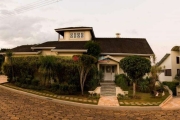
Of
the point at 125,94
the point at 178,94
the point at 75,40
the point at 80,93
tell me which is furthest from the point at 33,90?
the point at 178,94

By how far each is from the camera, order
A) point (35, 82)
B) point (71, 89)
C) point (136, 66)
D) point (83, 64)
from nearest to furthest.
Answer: point (136, 66), point (83, 64), point (71, 89), point (35, 82)

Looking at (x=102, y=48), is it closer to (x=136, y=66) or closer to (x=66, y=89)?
(x=136, y=66)

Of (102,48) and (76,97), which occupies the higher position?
(102,48)

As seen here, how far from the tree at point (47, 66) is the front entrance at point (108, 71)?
810 cm

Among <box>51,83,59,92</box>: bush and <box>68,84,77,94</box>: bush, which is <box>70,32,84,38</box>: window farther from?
<box>68,84,77,94</box>: bush

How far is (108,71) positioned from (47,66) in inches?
363

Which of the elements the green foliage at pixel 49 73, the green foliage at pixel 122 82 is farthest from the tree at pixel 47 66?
the green foliage at pixel 122 82

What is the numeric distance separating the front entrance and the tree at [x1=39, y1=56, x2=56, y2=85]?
8098mm

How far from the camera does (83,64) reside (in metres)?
14.6

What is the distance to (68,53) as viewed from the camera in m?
20.8

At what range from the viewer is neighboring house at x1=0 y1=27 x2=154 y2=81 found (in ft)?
67.8

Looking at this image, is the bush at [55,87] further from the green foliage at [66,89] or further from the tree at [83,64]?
the tree at [83,64]

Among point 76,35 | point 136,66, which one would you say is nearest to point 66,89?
point 136,66

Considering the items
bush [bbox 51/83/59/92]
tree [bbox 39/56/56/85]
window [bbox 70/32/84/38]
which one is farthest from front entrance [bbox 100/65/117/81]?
bush [bbox 51/83/59/92]
